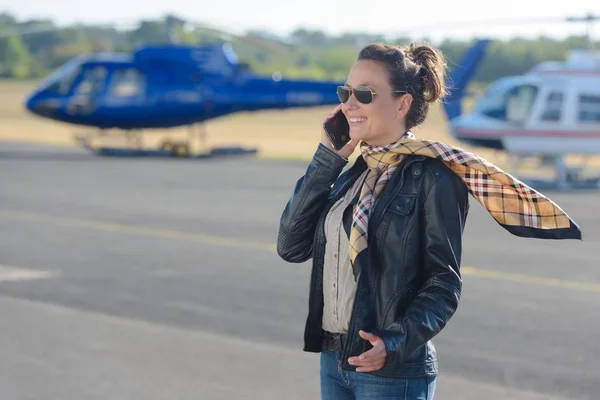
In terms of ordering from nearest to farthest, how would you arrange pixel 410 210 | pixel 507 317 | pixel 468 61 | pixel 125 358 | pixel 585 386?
pixel 410 210
pixel 585 386
pixel 125 358
pixel 507 317
pixel 468 61

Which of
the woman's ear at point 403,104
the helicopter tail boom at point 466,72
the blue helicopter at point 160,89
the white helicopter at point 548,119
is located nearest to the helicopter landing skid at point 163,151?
the blue helicopter at point 160,89

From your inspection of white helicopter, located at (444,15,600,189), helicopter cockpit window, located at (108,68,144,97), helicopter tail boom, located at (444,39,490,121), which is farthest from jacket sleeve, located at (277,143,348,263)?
helicopter cockpit window, located at (108,68,144,97)

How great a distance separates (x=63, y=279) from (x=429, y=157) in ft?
24.4

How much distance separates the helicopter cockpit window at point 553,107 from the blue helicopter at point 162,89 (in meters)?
6.12

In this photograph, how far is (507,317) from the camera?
27.9 ft

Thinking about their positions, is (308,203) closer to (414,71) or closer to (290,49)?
(414,71)

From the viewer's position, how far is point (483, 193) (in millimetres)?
3213

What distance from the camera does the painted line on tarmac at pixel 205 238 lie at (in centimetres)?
1013

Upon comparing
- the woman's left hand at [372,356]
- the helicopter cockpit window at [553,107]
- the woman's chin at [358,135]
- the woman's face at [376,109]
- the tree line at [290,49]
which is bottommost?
the woman's left hand at [372,356]

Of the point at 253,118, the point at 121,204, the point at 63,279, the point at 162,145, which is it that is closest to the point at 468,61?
the point at 162,145

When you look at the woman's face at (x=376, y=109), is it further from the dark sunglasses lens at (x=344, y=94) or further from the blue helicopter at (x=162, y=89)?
the blue helicopter at (x=162, y=89)

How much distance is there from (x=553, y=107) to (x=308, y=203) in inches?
677

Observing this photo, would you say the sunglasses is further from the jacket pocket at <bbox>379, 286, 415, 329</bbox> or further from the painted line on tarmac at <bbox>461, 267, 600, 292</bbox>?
the painted line on tarmac at <bbox>461, 267, 600, 292</bbox>

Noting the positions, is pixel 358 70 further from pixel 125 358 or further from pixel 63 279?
pixel 63 279
